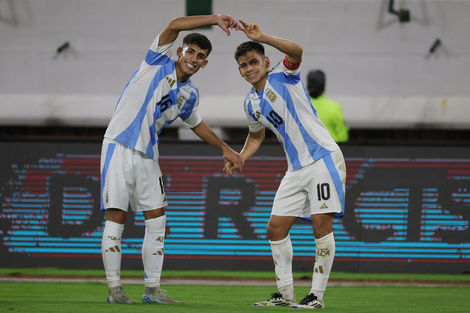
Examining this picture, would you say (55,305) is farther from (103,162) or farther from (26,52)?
(26,52)

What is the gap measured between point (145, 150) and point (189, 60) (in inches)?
30.3

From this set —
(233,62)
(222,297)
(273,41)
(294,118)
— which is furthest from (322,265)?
(233,62)

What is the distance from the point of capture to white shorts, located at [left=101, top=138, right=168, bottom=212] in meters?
6.22

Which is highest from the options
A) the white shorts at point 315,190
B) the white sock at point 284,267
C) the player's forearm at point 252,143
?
the player's forearm at point 252,143

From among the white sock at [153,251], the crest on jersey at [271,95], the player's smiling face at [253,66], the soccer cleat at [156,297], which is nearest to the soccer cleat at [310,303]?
the soccer cleat at [156,297]

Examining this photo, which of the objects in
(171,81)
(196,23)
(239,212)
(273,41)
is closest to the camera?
(273,41)

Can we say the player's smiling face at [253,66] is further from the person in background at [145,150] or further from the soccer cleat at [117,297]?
the soccer cleat at [117,297]

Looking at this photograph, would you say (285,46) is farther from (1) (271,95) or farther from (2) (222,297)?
(2) (222,297)

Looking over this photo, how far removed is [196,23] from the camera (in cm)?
603

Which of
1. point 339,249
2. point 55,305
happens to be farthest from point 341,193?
point 339,249

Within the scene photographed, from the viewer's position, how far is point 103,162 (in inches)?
247

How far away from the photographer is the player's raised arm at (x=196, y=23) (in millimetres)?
5938

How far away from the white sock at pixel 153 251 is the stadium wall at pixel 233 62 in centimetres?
742

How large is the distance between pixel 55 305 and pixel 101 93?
8598 mm
